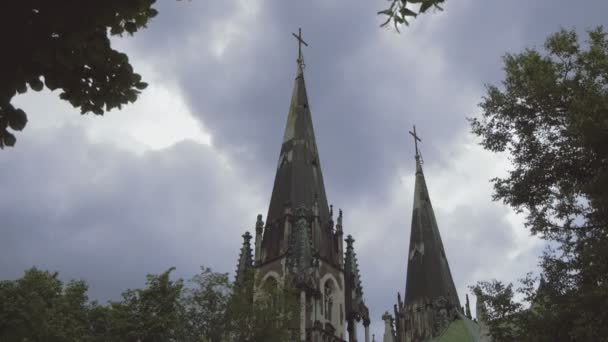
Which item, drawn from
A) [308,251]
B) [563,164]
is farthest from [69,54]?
[308,251]

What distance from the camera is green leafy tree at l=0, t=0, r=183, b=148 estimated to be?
465cm

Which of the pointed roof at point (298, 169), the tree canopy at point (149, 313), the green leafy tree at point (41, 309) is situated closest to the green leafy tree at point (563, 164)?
the tree canopy at point (149, 313)

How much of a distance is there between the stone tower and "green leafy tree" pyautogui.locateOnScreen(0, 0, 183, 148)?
23.3m

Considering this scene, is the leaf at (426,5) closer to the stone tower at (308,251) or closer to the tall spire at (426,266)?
the stone tower at (308,251)

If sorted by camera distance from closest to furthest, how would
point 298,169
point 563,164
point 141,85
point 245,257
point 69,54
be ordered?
point 69,54 → point 141,85 → point 563,164 → point 245,257 → point 298,169

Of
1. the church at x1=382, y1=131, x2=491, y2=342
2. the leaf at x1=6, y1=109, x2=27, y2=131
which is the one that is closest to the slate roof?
the church at x1=382, y1=131, x2=491, y2=342

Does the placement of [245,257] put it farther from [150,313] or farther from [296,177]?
[150,313]

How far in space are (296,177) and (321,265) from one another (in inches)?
223

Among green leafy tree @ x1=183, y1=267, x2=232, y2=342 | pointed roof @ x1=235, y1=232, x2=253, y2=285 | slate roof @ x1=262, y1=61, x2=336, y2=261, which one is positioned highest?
slate roof @ x1=262, y1=61, x2=336, y2=261

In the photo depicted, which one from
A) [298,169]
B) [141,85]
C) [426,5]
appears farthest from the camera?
[298,169]

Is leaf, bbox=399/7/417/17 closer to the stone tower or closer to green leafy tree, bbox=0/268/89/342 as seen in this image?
green leafy tree, bbox=0/268/89/342

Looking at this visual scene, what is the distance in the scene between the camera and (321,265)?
106ft

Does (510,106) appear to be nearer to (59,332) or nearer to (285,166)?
(59,332)

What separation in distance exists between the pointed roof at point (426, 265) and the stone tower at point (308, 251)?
5.77 m
